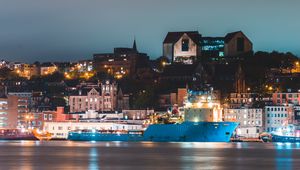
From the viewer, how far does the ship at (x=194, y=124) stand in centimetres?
8879

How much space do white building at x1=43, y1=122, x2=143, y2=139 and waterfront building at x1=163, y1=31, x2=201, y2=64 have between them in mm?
25177

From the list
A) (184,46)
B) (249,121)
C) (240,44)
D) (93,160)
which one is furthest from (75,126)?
(93,160)

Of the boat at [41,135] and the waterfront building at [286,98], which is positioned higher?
the waterfront building at [286,98]

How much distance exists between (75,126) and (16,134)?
8760mm

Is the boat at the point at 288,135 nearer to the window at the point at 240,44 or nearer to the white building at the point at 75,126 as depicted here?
the white building at the point at 75,126

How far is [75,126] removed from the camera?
4181 inches

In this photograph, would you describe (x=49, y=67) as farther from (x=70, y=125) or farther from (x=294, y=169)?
(x=294, y=169)

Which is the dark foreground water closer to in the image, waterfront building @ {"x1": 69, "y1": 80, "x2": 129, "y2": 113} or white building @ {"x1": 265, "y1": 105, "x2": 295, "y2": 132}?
white building @ {"x1": 265, "y1": 105, "x2": 295, "y2": 132}

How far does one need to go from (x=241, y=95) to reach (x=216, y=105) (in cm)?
2090

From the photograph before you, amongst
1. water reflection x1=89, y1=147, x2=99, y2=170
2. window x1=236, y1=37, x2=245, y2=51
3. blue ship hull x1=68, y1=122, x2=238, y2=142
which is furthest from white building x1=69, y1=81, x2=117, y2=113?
water reflection x1=89, y1=147, x2=99, y2=170

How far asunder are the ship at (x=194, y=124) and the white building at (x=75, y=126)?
31.6 ft

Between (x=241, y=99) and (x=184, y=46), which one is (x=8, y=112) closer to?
(x=184, y=46)

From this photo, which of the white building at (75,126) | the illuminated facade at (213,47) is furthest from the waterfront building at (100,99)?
the illuminated facade at (213,47)

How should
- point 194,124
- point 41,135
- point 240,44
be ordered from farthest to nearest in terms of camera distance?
1. point 240,44
2. point 41,135
3. point 194,124
